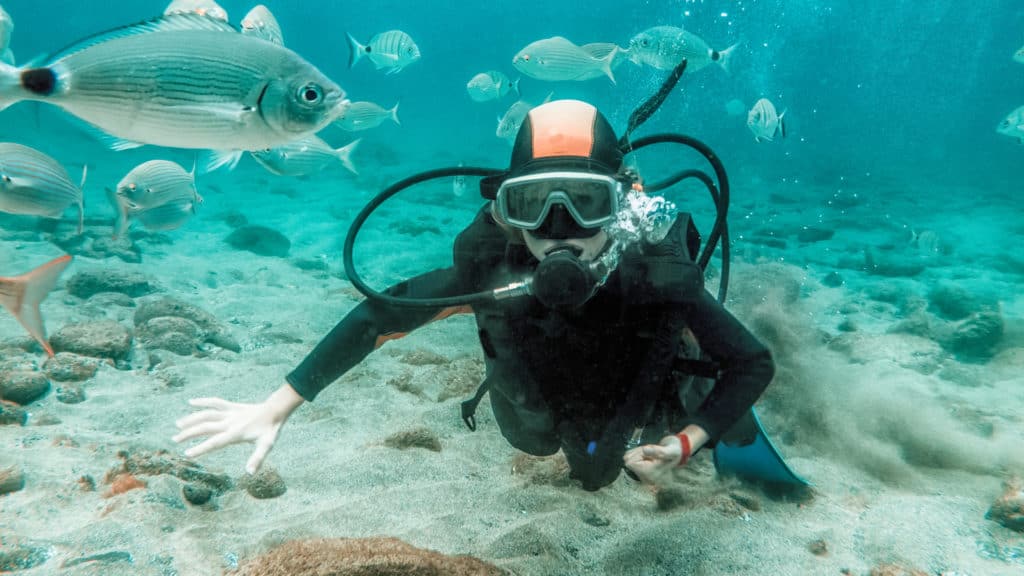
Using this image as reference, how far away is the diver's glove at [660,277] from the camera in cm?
238

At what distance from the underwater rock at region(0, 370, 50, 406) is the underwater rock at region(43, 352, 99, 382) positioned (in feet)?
1.09

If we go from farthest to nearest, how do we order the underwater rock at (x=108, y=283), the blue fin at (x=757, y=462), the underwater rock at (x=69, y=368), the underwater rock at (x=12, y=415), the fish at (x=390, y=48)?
the fish at (x=390, y=48)
the underwater rock at (x=108, y=283)
the underwater rock at (x=69, y=368)
the underwater rock at (x=12, y=415)
the blue fin at (x=757, y=462)

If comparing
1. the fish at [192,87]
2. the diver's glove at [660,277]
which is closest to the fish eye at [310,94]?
the fish at [192,87]

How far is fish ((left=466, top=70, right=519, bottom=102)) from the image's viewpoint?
9375mm

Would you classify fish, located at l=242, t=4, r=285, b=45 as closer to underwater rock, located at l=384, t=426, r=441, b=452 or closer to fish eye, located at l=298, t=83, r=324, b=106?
fish eye, located at l=298, t=83, r=324, b=106

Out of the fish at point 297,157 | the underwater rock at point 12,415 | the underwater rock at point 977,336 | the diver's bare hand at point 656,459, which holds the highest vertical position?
the underwater rock at point 977,336

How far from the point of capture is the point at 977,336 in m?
6.67

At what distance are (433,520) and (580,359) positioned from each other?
1314 millimetres

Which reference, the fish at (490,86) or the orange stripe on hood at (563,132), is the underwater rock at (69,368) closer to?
the orange stripe on hood at (563,132)

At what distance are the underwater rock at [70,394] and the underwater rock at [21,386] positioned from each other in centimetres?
12

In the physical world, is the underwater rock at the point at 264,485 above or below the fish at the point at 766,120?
below

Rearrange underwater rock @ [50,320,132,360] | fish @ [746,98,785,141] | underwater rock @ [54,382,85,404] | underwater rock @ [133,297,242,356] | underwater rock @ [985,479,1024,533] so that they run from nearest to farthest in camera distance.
Result: 1. underwater rock @ [985,479,1024,533]
2. underwater rock @ [54,382,85,404]
3. underwater rock @ [50,320,132,360]
4. underwater rock @ [133,297,242,356]
5. fish @ [746,98,785,141]

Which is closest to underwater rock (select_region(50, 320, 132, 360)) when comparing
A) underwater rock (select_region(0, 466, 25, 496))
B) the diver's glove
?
underwater rock (select_region(0, 466, 25, 496))

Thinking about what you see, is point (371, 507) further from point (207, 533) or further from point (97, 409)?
point (97, 409)
